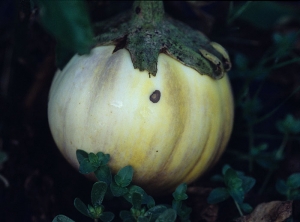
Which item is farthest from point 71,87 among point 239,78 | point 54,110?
point 239,78

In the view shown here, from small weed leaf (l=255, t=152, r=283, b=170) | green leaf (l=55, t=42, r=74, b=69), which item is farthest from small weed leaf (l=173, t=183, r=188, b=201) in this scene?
green leaf (l=55, t=42, r=74, b=69)

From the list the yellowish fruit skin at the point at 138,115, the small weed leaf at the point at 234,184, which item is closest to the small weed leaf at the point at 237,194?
the small weed leaf at the point at 234,184

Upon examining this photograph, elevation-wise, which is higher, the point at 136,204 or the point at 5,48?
the point at 5,48

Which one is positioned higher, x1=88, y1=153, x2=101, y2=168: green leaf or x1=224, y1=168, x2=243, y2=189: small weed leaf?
x1=88, y1=153, x2=101, y2=168: green leaf

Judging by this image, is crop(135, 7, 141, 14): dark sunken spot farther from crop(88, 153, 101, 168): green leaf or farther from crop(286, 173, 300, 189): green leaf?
crop(286, 173, 300, 189): green leaf

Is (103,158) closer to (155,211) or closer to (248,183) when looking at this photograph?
(155,211)

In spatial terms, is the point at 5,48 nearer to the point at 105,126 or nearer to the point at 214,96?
the point at 105,126

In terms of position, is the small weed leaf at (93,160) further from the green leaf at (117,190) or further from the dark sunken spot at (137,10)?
the dark sunken spot at (137,10)
